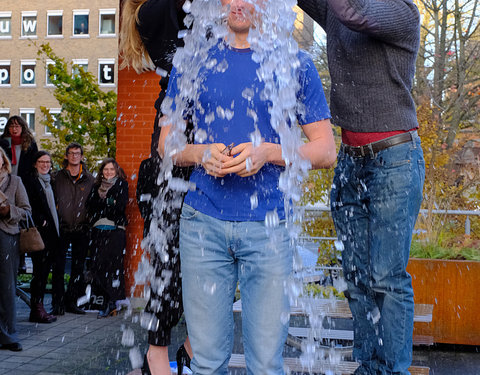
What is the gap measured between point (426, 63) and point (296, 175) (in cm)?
2260

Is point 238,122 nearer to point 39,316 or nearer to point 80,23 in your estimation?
point 39,316

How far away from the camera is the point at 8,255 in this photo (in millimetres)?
6953

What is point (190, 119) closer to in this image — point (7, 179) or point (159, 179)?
point (159, 179)

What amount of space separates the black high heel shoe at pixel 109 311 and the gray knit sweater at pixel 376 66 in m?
5.42

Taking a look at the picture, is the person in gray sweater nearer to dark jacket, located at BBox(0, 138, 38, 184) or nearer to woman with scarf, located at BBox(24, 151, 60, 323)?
woman with scarf, located at BBox(24, 151, 60, 323)

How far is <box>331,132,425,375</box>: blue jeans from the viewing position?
3604 millimetres

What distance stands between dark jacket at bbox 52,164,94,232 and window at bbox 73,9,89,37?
46873mm

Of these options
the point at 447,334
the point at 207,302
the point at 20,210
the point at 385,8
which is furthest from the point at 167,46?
the point at 447,334

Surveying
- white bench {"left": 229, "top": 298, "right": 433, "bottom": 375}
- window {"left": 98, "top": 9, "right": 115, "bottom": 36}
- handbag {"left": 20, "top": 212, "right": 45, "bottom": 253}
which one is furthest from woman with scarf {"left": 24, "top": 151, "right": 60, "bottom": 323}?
window {"left": 98, "top": 9, "right": 115, "bottom": 36}

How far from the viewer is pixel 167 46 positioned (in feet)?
12.0

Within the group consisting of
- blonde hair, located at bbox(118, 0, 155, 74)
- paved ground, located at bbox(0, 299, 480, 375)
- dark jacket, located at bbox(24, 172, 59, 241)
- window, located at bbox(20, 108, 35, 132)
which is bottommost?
paved ground, located at bbox(0, 299, 480, 375)

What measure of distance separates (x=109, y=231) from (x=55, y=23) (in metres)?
50.1

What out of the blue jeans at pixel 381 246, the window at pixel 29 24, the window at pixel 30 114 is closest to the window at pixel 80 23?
the window at pixel 29 24

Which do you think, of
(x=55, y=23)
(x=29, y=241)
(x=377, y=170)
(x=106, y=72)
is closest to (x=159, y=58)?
(x=377, y=170)
